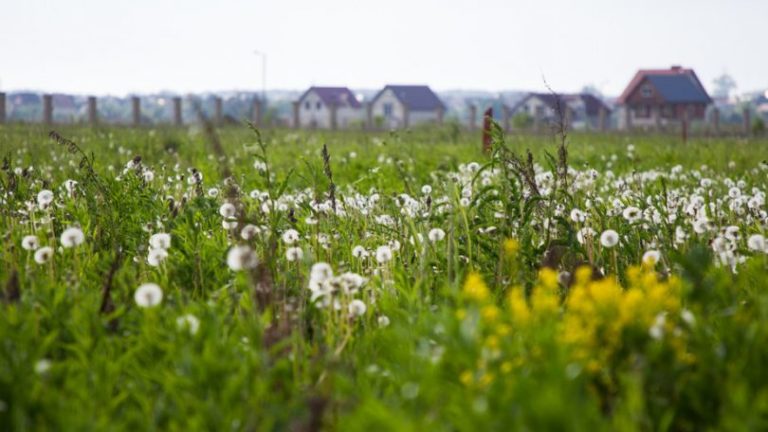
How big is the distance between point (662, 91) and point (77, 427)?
91628mm

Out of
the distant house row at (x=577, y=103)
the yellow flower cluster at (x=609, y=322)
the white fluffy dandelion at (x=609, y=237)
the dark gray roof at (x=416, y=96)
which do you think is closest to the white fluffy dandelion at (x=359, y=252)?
the white fluffy dandelion at (x=609, y=237)

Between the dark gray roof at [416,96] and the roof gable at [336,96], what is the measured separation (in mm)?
4679

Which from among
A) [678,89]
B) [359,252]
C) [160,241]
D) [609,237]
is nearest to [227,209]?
[160,241]

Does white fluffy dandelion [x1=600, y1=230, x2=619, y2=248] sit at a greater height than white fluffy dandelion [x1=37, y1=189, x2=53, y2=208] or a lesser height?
lesser

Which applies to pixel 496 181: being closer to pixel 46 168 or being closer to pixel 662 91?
pixel 46 168

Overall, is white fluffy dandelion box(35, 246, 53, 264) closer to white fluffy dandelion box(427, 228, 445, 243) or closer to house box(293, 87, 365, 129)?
white fluffy dandelion box(427, 228, 445, 243)

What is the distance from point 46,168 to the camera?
378 inches

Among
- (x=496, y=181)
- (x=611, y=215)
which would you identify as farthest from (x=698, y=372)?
(x=496, y=181)

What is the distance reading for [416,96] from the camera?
355 ft

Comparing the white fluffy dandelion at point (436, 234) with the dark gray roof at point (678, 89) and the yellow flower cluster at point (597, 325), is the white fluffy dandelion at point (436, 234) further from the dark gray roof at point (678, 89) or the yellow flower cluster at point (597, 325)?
the dark gray roof at point (678, 89)

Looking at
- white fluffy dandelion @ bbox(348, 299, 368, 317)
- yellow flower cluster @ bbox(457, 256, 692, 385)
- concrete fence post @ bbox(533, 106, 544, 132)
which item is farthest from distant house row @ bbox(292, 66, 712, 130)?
yellow flower cluster @ bbox(457, 256, 692, 385)

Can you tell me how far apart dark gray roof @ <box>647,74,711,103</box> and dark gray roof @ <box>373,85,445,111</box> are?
28.2 metres

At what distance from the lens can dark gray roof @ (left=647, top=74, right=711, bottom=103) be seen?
8744 centimetres

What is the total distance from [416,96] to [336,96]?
40.5ft
